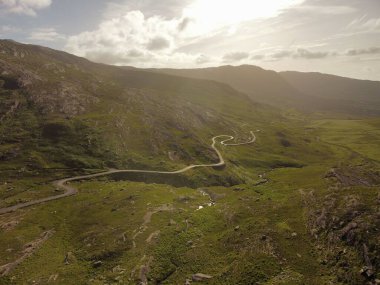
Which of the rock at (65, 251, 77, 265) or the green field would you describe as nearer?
the green field

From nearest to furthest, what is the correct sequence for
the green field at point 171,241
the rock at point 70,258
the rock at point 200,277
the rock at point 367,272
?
1. the rock at point 367,272
2. the rock at point 200,277
3. the green field at point 171,241
4. the rock at point 70,258

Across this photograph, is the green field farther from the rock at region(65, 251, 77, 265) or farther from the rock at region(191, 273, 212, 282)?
the rock at region(191, 273, 212, 282)

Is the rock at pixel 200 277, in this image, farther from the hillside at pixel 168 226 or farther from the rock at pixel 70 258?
the rock at pixel 70 258

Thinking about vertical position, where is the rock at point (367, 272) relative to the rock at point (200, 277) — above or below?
above

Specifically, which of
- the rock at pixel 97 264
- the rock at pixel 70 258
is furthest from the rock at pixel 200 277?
the rock at pixel 70 258

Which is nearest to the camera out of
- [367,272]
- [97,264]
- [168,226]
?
[367,272]

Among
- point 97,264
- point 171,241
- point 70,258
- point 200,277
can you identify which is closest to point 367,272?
point 200,277

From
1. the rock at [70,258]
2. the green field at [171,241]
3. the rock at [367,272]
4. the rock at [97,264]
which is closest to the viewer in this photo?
the rock at [367,272]

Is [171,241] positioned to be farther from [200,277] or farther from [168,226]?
[200,277]

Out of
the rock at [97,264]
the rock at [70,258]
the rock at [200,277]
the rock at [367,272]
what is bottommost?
the rock at [70,258]

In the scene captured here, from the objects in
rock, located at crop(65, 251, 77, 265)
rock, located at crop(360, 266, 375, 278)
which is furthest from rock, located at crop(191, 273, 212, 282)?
rock, located at crop(65, 251, 77, 265)

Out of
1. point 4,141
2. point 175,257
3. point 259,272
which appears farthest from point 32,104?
point 259,272
